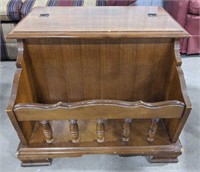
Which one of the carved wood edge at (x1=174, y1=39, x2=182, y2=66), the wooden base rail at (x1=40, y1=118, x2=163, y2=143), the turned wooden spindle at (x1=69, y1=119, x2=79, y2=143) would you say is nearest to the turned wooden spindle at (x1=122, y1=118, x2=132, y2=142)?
the wooden base rail at (x1=40, y1=118, x2=163, y2=143)

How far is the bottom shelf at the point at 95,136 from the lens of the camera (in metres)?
1.02

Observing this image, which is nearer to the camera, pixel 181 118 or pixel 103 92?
pixel 181 118

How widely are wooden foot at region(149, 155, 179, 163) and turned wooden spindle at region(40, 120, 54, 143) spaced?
0.51 metres

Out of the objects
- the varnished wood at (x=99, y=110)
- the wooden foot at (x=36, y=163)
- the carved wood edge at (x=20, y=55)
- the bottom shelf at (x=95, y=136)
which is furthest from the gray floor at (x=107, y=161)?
the carved wood edge at (x=20, y=55)

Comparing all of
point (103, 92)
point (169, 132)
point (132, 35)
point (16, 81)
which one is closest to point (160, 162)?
point (169, 132)

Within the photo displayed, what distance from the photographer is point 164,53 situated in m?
1.00

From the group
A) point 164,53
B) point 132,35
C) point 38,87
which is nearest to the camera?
point 132,35

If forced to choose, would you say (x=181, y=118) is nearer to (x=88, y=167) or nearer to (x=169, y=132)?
(x=169, y=132)

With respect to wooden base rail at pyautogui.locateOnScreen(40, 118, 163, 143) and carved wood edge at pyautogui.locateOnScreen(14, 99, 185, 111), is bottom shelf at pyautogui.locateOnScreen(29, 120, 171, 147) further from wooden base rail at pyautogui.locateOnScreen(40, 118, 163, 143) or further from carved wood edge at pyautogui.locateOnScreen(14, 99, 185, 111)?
carved wood edge at pyautogui.locateOnScreen(14, 99, 185, 111)

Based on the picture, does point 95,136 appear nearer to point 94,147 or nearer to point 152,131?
point 94,147

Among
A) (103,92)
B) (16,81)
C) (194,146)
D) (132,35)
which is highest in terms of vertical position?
(132,35)

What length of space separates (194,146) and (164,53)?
1.89ft

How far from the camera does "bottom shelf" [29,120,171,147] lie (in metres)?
1.02

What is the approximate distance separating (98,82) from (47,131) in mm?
355
